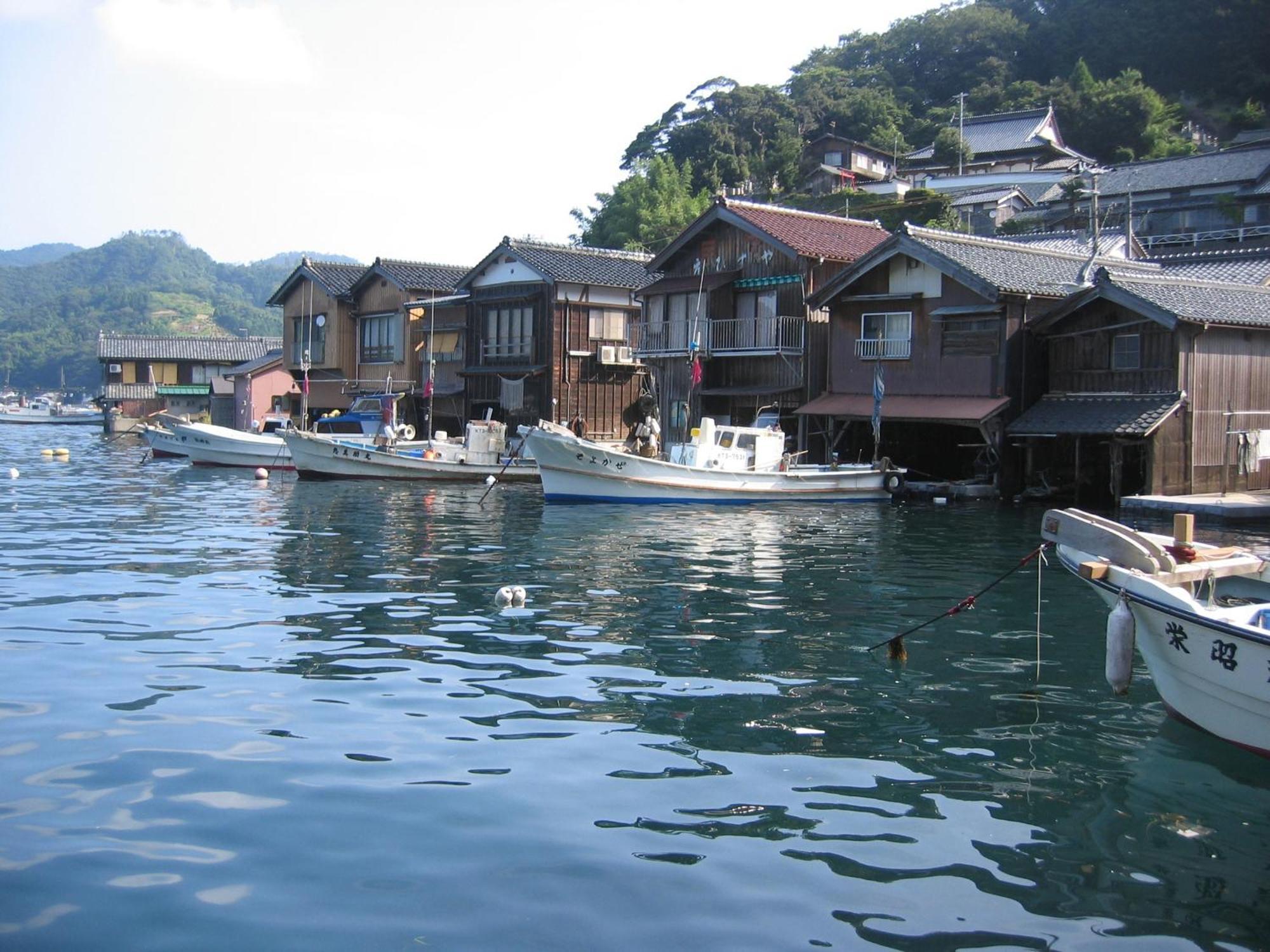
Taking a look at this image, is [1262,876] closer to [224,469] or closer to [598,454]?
[598,454]

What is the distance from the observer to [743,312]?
3728 cm

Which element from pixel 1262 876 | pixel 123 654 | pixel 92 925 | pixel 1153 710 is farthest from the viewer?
pixel 123 654

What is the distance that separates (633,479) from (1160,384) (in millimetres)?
12709

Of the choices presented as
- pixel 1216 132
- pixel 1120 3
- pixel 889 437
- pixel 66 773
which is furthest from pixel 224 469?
pixel 1120 3

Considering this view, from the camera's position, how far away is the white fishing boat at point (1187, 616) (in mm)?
8242

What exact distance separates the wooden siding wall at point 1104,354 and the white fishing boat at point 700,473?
5.54 m

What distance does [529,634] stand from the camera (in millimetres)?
12703

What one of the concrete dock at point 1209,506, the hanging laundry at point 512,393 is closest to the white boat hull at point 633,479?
the concrete dock at point 1209,506

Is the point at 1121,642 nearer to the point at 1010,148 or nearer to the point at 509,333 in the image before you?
the point at 509,333

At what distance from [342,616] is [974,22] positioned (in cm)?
8049

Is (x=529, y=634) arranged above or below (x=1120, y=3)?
below

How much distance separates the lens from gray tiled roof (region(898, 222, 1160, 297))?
3023cm

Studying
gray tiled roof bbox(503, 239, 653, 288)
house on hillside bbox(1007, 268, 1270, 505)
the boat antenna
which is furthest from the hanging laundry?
A: house on hillside bbox(1007, 268, 1270, 505)

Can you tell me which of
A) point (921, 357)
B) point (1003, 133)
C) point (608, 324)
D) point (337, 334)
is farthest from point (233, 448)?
point (1003, 133)
